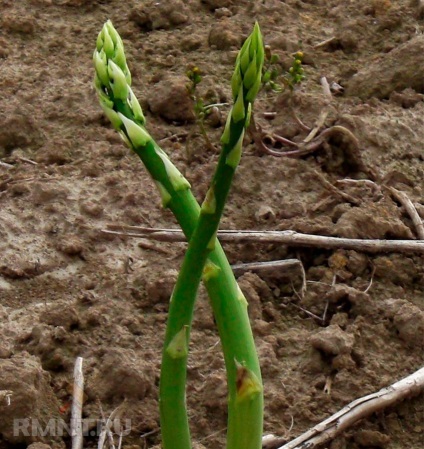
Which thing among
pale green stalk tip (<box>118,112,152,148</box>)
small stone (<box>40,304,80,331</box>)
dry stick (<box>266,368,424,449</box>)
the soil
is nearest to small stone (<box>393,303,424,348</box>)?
the soil

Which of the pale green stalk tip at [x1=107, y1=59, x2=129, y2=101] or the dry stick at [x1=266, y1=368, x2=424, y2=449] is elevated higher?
the pale green stalk tip at [x1=107, y1=59, x2=129, y2=101]

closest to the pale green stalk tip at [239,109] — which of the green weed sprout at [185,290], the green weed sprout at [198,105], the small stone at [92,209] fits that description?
the green weed sprout at [185,290]

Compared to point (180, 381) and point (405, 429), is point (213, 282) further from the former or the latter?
point (405, 429)

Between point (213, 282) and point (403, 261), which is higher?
point (213, 282)

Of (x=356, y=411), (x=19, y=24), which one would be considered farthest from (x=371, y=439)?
(x=19, y=24)

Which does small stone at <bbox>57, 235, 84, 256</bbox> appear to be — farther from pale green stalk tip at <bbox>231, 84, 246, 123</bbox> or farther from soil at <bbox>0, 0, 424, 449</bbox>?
pale green stalk tip at <bbox>231, 84, 246, 123</bbox>

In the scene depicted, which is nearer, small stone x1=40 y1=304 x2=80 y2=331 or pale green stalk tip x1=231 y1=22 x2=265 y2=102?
pale green stalk tip x1=231 y1=22 x2=265 y2=102

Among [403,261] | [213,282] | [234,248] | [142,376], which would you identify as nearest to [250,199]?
[234,248]
